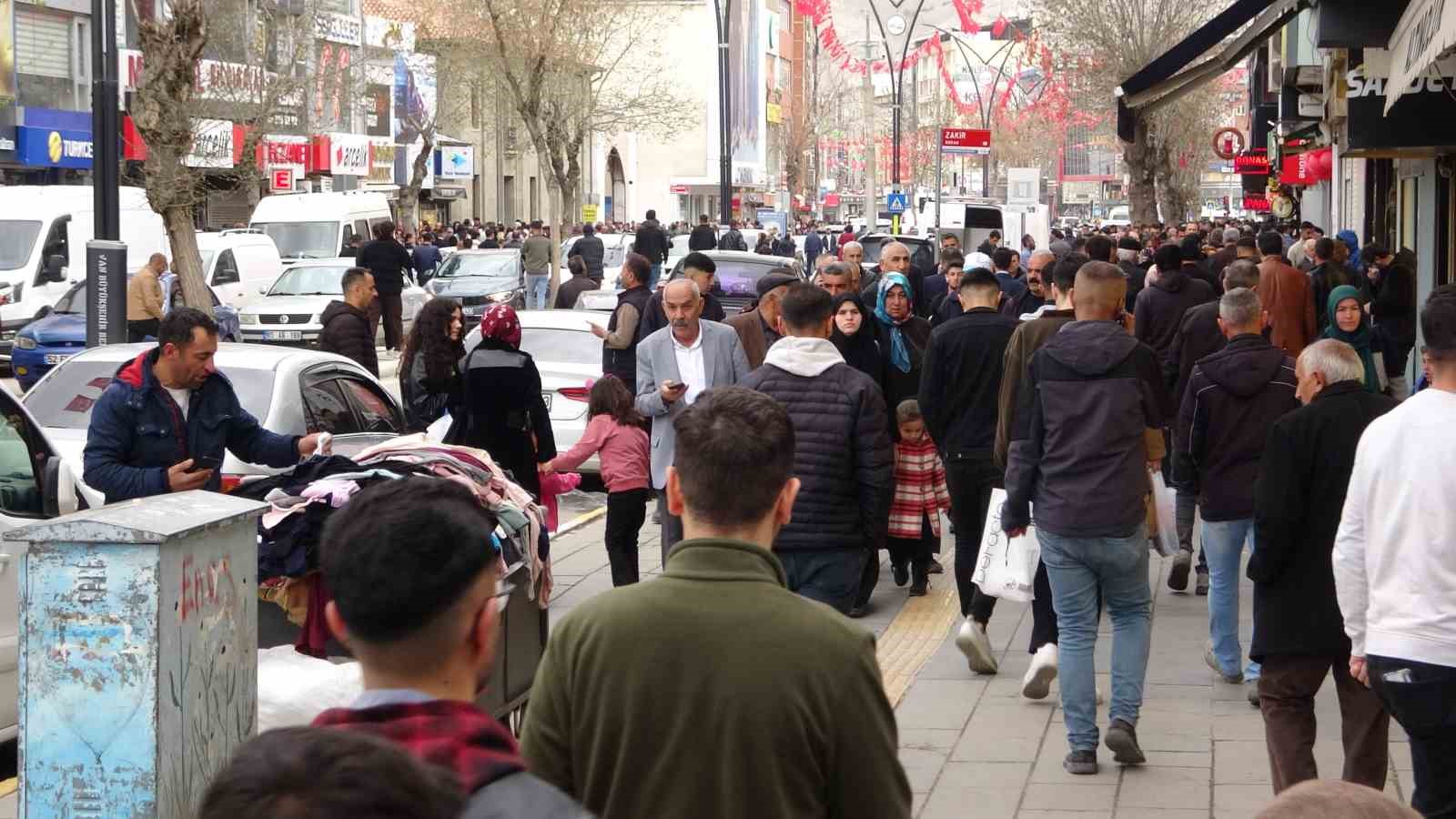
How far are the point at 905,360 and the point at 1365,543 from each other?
5878mm

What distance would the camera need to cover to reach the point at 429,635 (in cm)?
251

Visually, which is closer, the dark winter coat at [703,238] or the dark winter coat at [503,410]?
the dark winter coat at [503,410]

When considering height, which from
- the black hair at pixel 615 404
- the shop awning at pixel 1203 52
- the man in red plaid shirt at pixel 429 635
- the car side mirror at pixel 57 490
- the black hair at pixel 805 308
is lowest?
the car side mirror at pixel 57 490

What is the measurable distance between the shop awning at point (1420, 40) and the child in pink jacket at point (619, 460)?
3.90 metres

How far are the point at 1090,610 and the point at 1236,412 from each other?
1.33 m

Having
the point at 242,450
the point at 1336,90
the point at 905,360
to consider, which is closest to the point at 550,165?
Result: the point at 1336,90

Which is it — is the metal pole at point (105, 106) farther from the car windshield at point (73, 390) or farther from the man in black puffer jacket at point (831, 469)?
the man in black puffer jacket at point (831, 469)

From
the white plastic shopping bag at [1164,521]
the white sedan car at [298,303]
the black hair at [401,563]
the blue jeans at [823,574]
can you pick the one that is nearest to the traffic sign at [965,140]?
the white sedan car at [298,303]

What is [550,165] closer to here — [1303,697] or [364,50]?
[364,50]

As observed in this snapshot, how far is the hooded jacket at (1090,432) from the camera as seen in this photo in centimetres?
663

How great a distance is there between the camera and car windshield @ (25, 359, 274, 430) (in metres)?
10.1

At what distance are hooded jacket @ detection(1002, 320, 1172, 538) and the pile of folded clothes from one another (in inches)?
72.7

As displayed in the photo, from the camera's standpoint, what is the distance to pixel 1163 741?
732cm

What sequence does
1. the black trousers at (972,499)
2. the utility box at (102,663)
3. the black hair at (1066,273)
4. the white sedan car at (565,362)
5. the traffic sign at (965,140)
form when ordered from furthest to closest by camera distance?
the traffic sign at (965,140) < the white sedan car at (565,362) < the black trousers at (972,499) < the black hair at (1066,273) < the utility box at (102,663)
